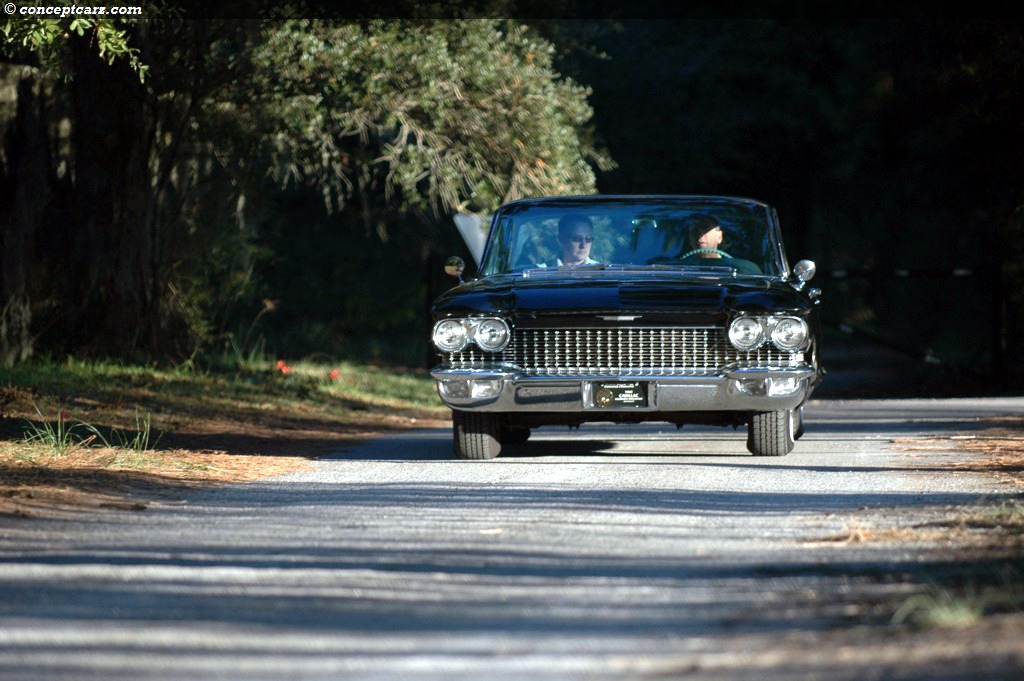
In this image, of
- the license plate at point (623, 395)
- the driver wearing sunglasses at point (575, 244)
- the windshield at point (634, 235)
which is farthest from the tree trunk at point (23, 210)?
the license plate at point (623, 395)

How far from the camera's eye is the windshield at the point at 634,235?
10.5 meters

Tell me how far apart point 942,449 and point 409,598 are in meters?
5.97

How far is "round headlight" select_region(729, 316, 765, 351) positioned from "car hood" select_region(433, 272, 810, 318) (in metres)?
0.07

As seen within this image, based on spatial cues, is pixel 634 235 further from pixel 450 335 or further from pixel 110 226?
pixel 110 226

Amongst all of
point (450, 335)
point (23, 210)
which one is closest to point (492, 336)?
point (450, 335)

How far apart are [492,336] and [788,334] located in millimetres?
1690

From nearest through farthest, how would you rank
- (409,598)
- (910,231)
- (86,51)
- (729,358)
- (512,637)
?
(512,637)
(409,598)
(729,358)
(86,51)
(910,231)

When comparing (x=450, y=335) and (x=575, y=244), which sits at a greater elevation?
(x=575, y=244)

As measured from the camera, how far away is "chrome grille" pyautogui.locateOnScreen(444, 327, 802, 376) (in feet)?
30.2

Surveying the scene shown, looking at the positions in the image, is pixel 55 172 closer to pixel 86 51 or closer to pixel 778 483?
pixel 86 51

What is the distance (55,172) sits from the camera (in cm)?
1688

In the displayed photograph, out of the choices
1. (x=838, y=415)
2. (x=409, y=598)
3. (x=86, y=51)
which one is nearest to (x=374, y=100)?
(x=86, y=51)

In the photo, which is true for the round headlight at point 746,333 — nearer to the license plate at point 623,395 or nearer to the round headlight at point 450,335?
the license plate at point 623,395

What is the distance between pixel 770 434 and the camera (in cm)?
970
